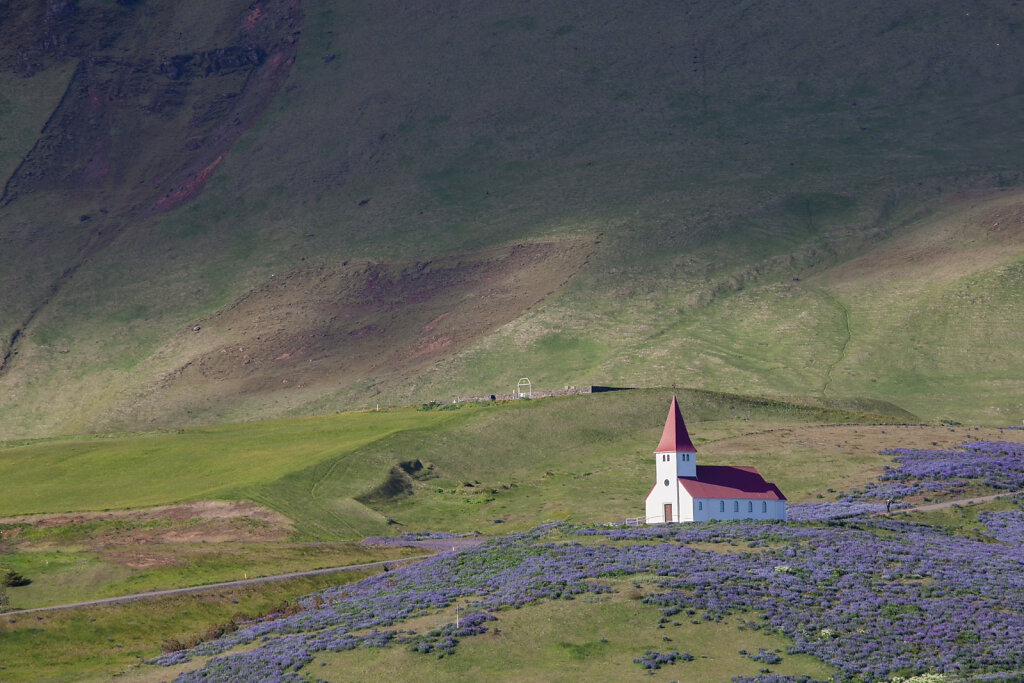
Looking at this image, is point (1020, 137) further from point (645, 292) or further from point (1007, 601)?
point (1007, 601)

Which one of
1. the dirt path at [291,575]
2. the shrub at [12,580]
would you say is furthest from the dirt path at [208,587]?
the shrub at [12,580]

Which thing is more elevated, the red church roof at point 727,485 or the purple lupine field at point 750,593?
the red church roof at point 727,485

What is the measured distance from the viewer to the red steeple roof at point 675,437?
238ft

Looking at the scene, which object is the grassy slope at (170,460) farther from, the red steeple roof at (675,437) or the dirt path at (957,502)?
the dirt path at (957,502)

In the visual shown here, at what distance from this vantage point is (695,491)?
7144 centimetres

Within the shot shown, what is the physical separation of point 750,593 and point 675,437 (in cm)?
2201

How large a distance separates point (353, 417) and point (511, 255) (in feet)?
203

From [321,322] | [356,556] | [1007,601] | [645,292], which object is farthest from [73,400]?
[1007,601]

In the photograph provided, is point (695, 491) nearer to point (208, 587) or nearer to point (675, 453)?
point (675, 453)

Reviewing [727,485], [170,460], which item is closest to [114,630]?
[727,485]

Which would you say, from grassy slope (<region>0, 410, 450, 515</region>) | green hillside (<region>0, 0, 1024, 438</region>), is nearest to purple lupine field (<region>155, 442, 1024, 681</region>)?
grassy slope (<region>0, 410, 450, 515</region>)

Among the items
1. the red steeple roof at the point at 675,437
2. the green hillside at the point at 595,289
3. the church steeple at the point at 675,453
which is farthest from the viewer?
the green hillside at the point at 595,289

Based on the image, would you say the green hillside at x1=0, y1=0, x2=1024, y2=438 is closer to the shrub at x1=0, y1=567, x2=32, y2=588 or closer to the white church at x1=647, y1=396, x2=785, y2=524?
the white church at x1=647, y1=396, x2=785, y2=524

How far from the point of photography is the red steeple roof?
72.4 meters
